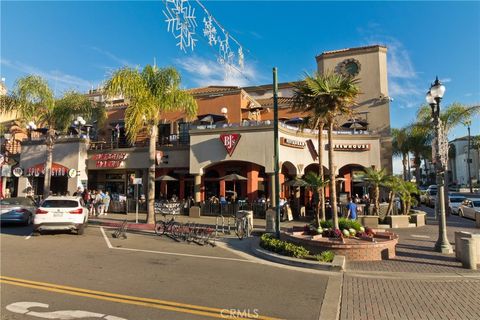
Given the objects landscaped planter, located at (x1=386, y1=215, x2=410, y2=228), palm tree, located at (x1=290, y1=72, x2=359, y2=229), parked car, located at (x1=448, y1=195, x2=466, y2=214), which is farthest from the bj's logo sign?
parked car, located at (x1=448, y1=195, x2=466, y2=214)

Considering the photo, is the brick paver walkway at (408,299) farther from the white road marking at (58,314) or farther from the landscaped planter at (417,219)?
the landscaped planter at (417,219)

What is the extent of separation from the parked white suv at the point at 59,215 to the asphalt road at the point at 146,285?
1689 mm

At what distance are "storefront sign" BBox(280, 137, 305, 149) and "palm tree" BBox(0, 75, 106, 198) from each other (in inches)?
591

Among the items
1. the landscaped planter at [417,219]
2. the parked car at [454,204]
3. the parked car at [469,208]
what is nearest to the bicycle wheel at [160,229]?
the landscaped planter at [417,219]

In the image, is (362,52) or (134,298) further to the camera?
(362,52)

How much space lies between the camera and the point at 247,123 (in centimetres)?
2417

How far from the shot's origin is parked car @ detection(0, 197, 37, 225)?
16938mm

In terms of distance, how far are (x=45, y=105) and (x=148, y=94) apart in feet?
31.4

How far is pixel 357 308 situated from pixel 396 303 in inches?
33.7

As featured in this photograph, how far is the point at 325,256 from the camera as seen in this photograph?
9.96 m

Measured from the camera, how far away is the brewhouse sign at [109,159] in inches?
1145

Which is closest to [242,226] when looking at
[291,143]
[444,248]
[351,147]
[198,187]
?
[444,248]

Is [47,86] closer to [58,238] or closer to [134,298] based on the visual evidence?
[58,238]

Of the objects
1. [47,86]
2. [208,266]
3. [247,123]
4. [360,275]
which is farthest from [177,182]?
[360,275]
